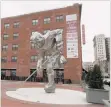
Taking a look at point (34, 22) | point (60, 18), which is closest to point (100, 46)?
point (60, 18)

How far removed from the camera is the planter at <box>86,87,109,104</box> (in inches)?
292

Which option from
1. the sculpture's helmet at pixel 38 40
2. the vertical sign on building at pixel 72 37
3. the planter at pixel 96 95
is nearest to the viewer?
the planter at pixel 96 95

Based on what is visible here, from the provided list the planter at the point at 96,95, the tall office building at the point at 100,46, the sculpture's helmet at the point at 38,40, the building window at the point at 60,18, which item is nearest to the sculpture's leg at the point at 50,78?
the sculpture's helmet at the point at 38,40

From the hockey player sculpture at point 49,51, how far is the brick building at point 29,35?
17.5m

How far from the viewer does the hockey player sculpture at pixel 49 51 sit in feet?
32.3

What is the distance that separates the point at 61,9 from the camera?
29781mm

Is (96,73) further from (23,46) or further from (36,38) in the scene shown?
(23,46)

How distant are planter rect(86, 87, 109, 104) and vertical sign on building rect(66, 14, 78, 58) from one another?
1982 cm

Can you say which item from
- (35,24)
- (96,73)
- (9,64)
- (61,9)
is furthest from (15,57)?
(96,73)

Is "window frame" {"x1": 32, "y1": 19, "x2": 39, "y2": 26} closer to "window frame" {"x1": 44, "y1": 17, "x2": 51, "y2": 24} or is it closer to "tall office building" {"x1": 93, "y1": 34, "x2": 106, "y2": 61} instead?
"window frame" {"x1": 44, "y1": 17, "x2": 51, "y2": 24}

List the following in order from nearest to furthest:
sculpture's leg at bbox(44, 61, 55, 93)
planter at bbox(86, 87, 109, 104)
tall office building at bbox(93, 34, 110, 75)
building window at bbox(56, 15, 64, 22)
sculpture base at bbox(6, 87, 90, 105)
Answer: planter at bbox(86, 87, 109, 104) < sculpture base at bbox(6, 87, 90, 105) < sculpture's leg at bbox(44, 61, 55, 93) < tall office building at bbox(93, 34, 110, 75) < building window at bbox(56, 15, 64, 22)

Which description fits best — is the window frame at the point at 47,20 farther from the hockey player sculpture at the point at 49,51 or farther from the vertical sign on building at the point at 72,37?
the hockey player sculpture at the point at 49,51

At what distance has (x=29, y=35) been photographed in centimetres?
3188

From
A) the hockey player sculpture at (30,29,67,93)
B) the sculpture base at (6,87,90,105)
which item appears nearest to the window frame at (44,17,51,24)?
the hockey player sculpture at (30,29,67,93)
